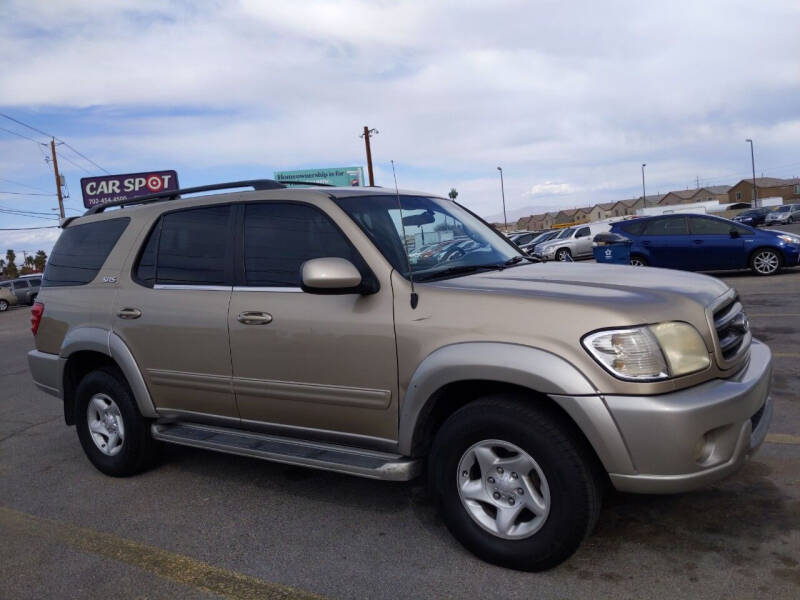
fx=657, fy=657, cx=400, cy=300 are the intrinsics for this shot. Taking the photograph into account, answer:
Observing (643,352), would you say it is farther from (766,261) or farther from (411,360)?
(766,261)

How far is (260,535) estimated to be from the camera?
3576 mm

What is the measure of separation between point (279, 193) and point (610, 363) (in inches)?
84.9

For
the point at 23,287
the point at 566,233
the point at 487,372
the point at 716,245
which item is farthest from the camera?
the point at 23,287

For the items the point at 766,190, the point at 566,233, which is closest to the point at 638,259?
the point at 566,233

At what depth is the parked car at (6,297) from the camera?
32125mm

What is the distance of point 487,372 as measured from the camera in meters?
2.91

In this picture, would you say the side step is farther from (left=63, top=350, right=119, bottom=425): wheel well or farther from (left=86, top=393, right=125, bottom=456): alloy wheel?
(left=63, top=350, right=119, bottom=425): wheel well

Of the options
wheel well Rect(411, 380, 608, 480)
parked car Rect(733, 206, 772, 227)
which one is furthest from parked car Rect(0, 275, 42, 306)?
parked car Rect(733, 206, 772, 227)

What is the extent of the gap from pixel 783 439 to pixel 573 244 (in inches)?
845

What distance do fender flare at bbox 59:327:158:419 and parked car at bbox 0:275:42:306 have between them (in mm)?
32315

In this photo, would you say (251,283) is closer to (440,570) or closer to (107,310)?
(107,310)

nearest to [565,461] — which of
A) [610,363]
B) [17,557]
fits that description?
[610,363]

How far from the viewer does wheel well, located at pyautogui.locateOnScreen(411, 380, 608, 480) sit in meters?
2.87

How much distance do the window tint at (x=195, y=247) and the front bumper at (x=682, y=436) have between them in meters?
2.41
